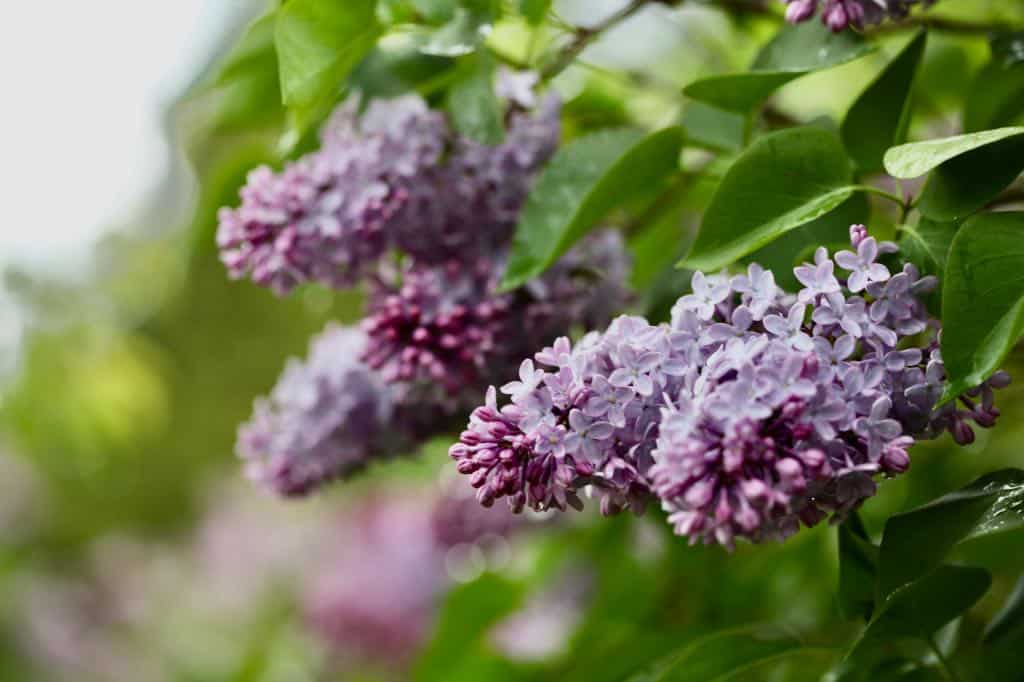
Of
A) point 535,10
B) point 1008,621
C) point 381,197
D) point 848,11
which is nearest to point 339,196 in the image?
point 381,197

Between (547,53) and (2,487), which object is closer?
(547,53)

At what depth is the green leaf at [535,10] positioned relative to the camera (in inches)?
20.9

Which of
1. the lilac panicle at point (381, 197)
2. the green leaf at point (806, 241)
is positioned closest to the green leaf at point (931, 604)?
the green leaf at point (806, 241)

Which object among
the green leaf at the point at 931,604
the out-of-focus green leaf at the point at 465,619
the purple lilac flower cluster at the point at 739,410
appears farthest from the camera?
the out-of-focus green leaf at the point at 465,619

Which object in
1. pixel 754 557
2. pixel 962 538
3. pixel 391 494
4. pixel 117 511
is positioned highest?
pixel 962 538

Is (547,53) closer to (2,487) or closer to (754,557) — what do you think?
(754,557)

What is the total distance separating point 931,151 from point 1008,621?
233 mm

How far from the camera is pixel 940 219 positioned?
41 cm

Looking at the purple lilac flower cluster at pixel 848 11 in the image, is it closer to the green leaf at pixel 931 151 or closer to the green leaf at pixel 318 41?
the green leaf at pixel 931 151

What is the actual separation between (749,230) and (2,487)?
227cm

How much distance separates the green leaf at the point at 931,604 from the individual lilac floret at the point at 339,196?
A: 275 millimetres

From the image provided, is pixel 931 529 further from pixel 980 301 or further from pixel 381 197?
pixel 381 197

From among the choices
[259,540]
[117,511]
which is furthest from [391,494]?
[117,511]

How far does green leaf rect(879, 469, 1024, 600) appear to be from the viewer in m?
0.39
